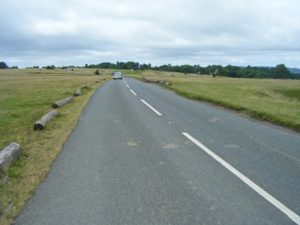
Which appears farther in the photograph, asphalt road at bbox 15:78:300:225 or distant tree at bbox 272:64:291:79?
distant tree at bbox 272:64:291:79

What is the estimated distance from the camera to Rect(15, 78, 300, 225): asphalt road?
446 cm

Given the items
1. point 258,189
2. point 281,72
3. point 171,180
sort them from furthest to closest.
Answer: point 281,72, point 171,180, point 258,189

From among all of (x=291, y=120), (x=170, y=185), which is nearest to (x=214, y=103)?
(x=291, y=120)

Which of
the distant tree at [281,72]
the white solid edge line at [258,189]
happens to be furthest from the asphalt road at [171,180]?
the distant tree at [281,72]

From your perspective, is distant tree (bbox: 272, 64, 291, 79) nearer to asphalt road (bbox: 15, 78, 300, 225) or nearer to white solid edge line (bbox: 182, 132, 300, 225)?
asphalt road (bbox: 15, 78, 300, 225)

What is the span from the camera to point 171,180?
5828 mm

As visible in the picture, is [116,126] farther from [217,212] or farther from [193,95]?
[193,95]

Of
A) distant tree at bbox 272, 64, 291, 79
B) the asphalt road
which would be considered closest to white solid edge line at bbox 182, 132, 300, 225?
the asphalt road

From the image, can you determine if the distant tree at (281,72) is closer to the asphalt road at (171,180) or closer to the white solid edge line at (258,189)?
the asphalt road at (171,180)

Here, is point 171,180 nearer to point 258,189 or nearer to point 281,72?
point 258,189

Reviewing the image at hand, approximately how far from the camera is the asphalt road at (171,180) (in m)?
4.46

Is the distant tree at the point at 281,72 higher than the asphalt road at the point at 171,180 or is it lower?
lower

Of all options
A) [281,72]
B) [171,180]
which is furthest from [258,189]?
[281,72]

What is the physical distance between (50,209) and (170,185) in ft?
6.29
